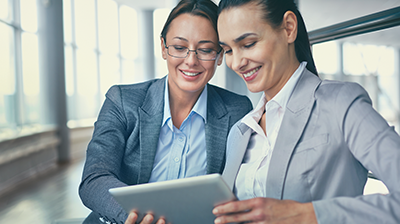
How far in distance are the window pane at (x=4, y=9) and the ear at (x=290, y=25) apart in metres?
5.04

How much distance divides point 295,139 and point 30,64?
5.77 meters

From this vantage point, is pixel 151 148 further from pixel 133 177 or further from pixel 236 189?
A: pixel 236 189

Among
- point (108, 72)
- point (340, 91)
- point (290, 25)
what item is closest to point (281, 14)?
point (290, 25)

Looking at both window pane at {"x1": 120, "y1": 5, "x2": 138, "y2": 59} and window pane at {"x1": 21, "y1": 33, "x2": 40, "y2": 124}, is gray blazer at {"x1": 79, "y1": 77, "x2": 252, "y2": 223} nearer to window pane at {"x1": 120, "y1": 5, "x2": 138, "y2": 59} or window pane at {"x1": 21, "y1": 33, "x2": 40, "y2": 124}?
window pane at {"x1": 21, "y1": 33, "x2": 40, "y2": 124}

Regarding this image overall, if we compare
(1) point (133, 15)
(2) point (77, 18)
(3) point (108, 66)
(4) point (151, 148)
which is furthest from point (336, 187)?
(1) point (133, 15)

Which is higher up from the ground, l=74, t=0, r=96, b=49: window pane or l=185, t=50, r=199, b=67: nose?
l=74, t=0, r=96, b=49: window pane

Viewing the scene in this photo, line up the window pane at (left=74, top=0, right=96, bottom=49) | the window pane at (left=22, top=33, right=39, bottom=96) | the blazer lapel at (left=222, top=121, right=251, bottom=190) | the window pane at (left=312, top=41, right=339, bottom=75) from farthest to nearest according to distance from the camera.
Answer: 1. the window pane at (left=74, top=0, right=96, bottom=49)
2. the window pane at (left=22, top=33, right=39, bottom=96)
3. the window pane at (left=312, top=41, right=339, bottom=75)
4. the blazer lapel at (left=222, top=121, right=251, bottom=190)

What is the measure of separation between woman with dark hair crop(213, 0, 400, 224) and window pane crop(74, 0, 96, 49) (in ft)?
23.3

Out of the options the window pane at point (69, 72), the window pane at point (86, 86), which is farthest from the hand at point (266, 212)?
the window pane at point (86, 86)

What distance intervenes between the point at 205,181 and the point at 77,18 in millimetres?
7656

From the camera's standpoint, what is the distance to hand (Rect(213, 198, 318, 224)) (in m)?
0.87

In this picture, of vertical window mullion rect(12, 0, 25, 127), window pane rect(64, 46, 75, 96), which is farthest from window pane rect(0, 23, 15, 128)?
window pane rect(64, 46, 75, 96)

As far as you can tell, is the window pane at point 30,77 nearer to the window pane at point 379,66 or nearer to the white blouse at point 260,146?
the white blouse at point 260,146

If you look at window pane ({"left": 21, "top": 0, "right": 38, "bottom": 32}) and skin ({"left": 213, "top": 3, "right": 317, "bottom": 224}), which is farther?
window pane ({"left": 21, "top": 0, "right": 38, "bottom": 32})
